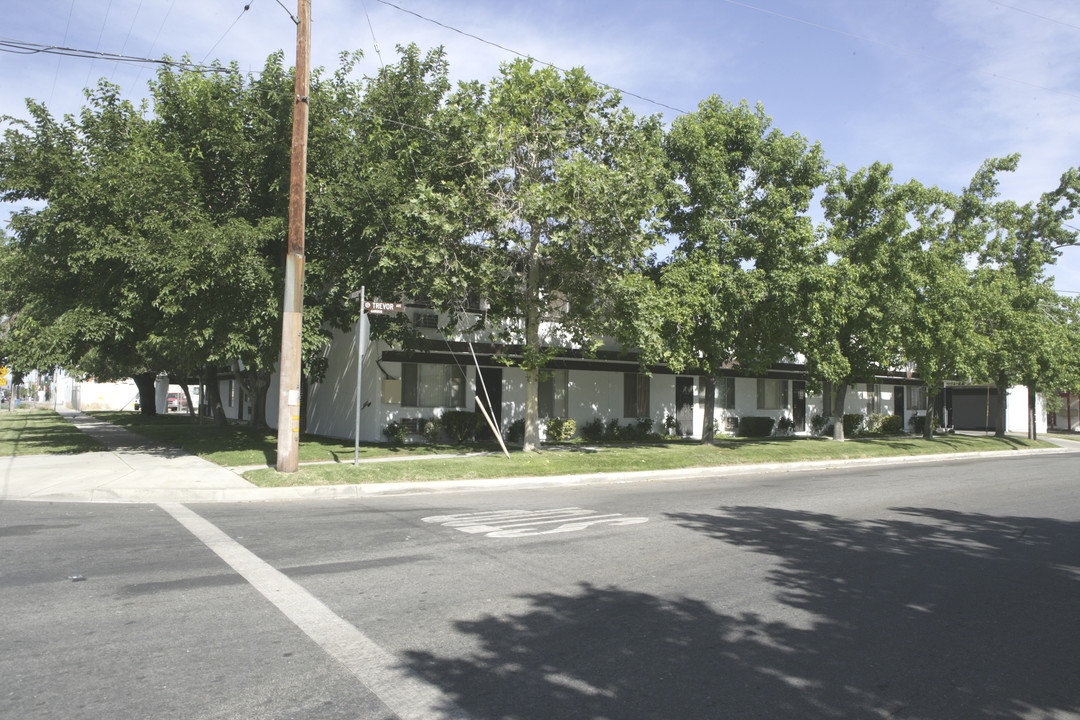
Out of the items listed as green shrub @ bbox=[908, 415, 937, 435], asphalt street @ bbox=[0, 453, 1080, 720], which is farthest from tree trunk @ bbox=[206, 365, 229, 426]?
green shrub @ bbox=[908, 415, 937, 435]

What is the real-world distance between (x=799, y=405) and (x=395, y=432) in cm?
2005

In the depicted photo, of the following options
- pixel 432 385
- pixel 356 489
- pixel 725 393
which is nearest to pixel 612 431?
pixel 432 385

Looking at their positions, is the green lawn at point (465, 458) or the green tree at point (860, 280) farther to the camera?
the green tree at point (860, 280)

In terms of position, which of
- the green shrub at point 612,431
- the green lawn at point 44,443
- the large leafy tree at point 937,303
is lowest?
the green lawn at point 44,443

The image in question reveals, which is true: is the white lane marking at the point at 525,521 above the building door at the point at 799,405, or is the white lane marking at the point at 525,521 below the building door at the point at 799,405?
below

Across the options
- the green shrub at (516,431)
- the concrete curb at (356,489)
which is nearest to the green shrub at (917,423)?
the concrete curb at (356,489)

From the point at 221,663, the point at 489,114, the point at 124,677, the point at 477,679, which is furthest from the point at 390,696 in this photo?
the point at 489,114

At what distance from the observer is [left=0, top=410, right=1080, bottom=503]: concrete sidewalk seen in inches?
461

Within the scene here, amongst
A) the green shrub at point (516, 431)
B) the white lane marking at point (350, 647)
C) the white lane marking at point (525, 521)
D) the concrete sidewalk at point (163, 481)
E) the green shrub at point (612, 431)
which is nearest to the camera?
the white lane marking at point (350, 647)

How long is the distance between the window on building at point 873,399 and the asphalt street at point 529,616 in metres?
28.1

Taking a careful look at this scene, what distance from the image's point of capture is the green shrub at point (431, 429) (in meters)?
22.2

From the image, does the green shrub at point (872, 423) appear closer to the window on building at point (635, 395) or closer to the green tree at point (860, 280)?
the green tree at point (860, 280)

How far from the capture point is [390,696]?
405cm

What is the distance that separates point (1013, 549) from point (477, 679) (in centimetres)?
738
